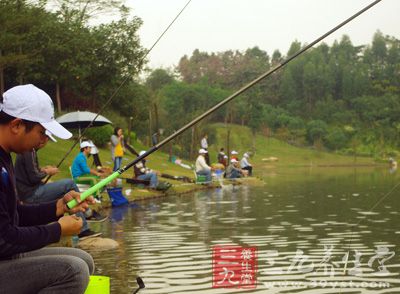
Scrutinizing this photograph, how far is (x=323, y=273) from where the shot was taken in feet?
24.4

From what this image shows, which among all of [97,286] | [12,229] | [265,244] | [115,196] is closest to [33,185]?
[265,244]

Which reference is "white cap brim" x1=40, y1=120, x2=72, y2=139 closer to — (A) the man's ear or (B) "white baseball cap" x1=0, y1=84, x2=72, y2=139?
(B) "white baseball cap" x1=0, y1=84, x2=72, y2=139

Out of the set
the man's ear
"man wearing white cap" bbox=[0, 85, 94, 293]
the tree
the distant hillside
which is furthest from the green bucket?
the tree

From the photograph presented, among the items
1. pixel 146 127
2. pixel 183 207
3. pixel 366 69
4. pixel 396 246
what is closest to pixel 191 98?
pixel 146 127

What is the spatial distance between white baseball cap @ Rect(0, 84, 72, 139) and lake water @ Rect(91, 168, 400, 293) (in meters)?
3.11

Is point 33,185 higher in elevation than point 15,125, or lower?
lower

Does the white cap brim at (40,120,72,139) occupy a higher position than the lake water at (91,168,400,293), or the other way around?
the white cap brim at (40,120,72,139)

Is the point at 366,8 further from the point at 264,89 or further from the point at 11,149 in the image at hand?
the point at 264,89

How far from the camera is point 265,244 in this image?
974 cm

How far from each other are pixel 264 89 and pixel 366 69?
588 inches

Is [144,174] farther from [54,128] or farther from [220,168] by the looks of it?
[54,128]
